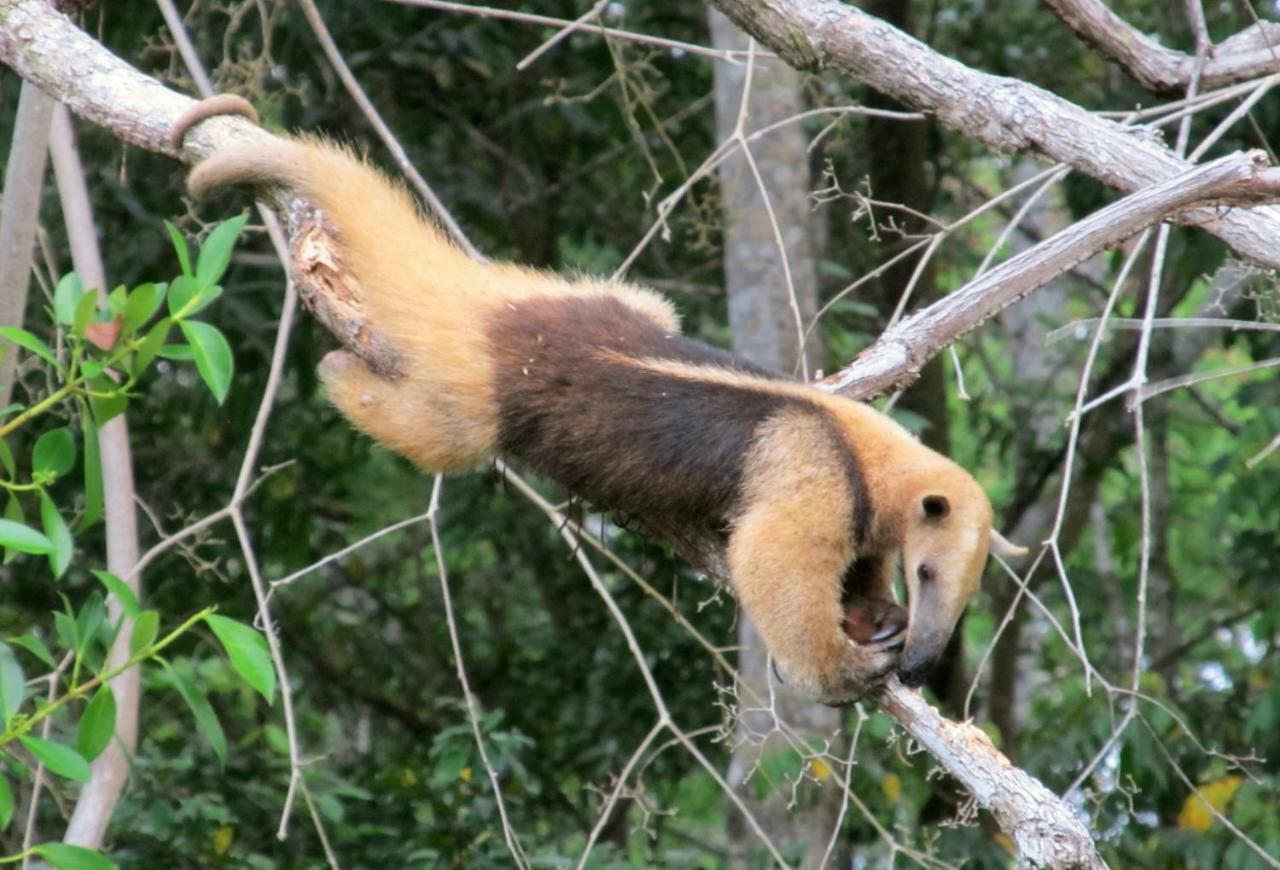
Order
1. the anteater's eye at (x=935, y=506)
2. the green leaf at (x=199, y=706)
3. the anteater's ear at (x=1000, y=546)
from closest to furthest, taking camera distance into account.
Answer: the green leaf at (x=199, y=706), the anteater's eye at (x=935, y=506), the anteater's ear at (x=1000, y=546)

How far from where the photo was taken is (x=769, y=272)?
6.27 meters

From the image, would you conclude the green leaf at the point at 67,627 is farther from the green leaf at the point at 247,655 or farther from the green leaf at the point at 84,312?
the green leaf at the point at 84,312

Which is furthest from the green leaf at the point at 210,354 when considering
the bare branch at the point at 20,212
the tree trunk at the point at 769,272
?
the tree trunk at the point at 769,272

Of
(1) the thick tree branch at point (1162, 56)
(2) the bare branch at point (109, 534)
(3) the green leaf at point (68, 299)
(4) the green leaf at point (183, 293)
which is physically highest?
(1) the thick tree branch at point (1162, 56)

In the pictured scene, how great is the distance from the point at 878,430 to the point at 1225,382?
840cm

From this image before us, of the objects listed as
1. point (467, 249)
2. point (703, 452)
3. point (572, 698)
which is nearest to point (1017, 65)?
point (572, 698)

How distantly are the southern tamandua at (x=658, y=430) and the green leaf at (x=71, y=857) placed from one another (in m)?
1.58

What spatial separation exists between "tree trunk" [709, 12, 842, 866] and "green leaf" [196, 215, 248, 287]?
306 centimetres

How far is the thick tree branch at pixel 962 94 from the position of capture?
3967 millimetres

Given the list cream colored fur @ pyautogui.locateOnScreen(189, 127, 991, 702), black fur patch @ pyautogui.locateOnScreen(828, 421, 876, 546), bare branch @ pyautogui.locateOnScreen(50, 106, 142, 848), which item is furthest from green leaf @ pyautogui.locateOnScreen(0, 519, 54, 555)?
black fur patch @ pyautogui.locateOnScreen(828, 421, 876, 546)

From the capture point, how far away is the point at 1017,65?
8516mm

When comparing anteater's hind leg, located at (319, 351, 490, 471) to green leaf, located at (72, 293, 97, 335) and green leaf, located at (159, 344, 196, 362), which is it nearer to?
green leaf, located at (159, 344, 196, 362)

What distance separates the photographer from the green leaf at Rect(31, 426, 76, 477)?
9.87 feet

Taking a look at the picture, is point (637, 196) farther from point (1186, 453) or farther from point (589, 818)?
point (1186, 453)
